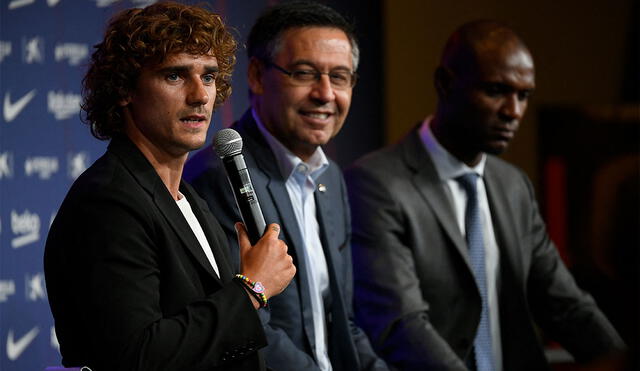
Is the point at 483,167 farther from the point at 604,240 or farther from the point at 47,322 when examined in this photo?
the point at 604,240

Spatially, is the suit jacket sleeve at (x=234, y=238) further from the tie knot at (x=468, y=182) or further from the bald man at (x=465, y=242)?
the tie knot at (x=468, y=182)

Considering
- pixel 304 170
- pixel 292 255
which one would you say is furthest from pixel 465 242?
pixel 292 255

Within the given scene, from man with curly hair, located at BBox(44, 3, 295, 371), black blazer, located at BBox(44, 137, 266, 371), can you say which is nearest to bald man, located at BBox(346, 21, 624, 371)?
man with curly hair, located at BBox(44, 3, 295, 371)

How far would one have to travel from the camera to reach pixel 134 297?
5.65 feet

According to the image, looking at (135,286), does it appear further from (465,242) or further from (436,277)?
(465,242)

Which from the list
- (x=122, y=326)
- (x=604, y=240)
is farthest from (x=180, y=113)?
(x=604, y=240)

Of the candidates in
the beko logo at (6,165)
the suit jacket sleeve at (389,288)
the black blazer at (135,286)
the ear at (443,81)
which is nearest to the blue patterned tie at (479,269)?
the suit jacket sleeve at (389,288)

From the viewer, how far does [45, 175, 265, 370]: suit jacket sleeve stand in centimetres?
171

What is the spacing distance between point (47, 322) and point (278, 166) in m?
1.17

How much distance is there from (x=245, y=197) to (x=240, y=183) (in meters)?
0.03

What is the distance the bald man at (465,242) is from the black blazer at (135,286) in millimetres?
1166

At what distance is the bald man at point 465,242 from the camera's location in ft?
9.91

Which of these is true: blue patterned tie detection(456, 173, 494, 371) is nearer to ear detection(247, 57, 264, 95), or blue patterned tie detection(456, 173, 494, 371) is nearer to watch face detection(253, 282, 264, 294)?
ear detection(247, 57, 264, 95)

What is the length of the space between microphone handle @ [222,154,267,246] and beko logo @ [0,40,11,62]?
155 cm
